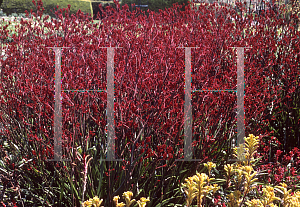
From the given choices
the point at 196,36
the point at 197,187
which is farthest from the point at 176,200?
the point at 196,36

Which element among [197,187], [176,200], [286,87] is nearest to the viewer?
[197,187]

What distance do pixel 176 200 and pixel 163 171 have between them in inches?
11.8

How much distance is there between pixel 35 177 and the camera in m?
2.66

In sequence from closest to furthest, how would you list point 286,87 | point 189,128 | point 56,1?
point 189,128
point 286,87
point 56,1

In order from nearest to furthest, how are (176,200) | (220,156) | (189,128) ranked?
1. (176,200)
2. (189,128)
3. (220,156)

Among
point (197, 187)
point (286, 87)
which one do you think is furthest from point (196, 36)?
point (197, 187)

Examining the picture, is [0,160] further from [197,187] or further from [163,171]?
[197,187]

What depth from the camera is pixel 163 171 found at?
2.57 meters

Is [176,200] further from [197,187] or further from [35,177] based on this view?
[35,177]

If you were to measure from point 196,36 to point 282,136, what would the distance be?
1.96m

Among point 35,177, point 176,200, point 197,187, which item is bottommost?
point 176,200

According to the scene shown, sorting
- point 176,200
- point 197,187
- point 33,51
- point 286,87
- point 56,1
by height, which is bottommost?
point 176,200

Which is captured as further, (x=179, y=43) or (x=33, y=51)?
(x=33, y=51)

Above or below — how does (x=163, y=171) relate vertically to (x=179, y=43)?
below
